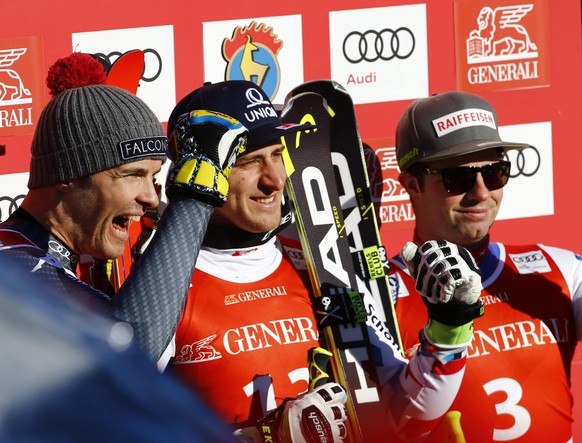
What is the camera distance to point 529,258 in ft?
11.0

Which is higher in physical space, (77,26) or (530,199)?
(77,26)

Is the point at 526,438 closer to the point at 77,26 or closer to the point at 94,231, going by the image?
the point at 94,231

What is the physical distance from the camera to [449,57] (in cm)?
405

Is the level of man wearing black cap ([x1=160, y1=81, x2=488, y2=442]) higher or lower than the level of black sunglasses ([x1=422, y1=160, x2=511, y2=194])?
lower

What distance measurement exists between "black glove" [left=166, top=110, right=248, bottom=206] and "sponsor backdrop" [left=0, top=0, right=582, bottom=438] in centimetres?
119

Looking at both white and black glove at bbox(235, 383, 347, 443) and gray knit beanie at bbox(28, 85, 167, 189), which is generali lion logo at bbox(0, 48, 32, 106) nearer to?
gray knit beanie at bbox(28, 85, 167, 189)

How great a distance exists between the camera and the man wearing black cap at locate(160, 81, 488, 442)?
2727 millimetres

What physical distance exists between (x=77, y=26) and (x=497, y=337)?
177cm

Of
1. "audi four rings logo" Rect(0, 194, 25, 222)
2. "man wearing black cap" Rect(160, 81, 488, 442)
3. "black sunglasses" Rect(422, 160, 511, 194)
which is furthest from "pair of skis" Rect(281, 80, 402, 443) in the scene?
"audi four rings logo" Rect(0, 194, 25, 222)

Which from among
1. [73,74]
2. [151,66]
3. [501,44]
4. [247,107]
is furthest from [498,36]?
[73,74]

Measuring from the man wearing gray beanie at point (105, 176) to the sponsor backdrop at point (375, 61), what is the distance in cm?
102

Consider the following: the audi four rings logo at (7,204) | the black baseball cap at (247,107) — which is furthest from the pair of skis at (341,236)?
the audi four rings logo at (7,204)

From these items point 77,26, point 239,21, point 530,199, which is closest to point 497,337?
point 530,199

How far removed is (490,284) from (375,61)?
1.08 m
